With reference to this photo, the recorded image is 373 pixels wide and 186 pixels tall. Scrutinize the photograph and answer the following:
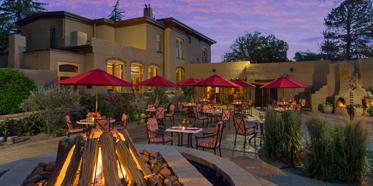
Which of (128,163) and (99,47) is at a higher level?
(99,47)

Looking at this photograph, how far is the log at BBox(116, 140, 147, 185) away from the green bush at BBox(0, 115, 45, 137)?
686 centimetres

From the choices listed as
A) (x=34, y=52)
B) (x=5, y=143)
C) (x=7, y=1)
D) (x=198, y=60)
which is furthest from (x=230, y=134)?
(x=7, y=1)

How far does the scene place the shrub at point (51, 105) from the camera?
26.1 feet

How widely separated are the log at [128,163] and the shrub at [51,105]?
6.32m

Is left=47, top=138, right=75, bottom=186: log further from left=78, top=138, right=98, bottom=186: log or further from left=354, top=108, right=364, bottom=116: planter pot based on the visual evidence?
left=354, top=108, right=364, bottom=116: planter pot

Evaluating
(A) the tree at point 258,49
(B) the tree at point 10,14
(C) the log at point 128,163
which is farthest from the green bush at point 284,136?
(A) the tree at point 258,49

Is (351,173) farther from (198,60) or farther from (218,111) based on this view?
(198,60)

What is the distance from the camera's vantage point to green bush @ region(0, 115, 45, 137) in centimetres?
755

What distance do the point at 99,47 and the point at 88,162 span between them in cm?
1298

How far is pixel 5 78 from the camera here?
8.88m

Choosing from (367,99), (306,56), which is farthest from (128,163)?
(306,56)

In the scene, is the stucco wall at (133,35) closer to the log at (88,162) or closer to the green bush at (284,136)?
the green bush at (284,136)

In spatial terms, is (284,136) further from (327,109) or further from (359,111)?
(327,109)

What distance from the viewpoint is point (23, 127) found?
26.3 ft
